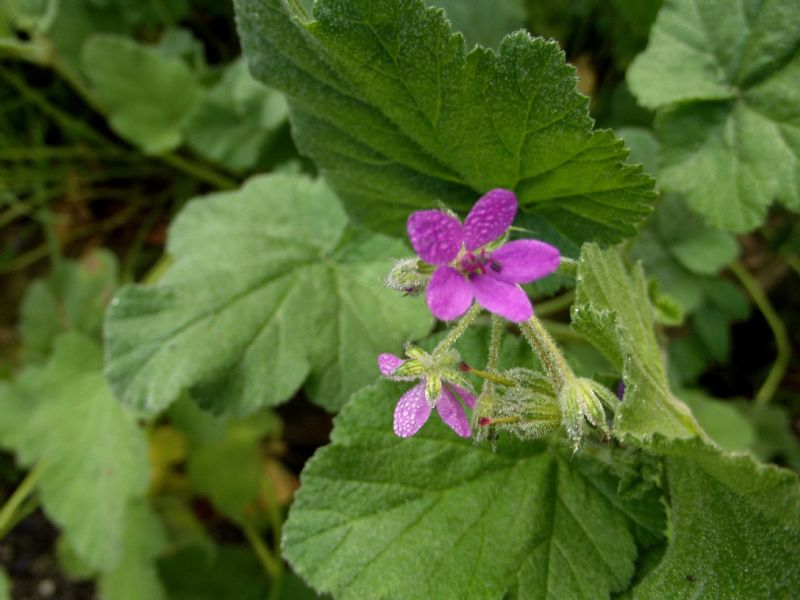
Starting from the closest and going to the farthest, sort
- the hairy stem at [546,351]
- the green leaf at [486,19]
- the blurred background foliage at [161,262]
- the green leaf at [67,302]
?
1. the hairy stem at [546,351]
2. the green leaf at [486,19]
3. the blurred background foliage at [161,262]
4. the green leaf at [67,302]

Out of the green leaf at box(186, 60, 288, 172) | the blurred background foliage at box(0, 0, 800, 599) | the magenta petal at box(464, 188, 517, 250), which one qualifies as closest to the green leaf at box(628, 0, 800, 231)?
the blurred background foliage at box(0, 0, 800, 599)

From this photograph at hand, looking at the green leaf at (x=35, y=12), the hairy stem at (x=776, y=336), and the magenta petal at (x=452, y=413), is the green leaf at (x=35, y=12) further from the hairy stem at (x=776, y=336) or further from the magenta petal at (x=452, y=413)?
the hairy stem at (x=776, y=336)

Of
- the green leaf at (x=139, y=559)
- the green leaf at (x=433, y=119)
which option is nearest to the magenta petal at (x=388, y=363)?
the green leaf at (x=433, y=119)

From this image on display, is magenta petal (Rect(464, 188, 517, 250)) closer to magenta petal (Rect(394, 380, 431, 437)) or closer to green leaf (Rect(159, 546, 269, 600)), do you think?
magenta petal (Rect(394, 380, 431, 437))

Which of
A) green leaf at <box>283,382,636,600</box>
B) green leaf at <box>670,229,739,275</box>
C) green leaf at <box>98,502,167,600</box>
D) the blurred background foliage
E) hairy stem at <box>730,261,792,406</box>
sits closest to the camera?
green leaf at <box>283,382,636,600</box>

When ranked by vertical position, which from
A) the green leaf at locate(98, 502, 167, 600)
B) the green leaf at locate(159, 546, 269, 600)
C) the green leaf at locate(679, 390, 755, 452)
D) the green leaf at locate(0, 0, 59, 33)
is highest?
the green leaf at locate(0, 0, 59, 33)
